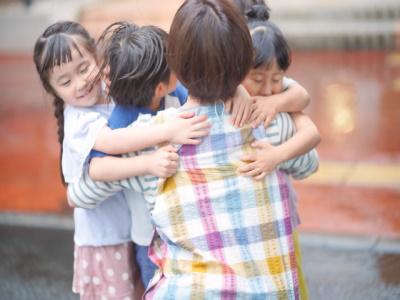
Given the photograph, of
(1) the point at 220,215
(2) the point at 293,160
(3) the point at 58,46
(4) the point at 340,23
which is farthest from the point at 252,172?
(4) the point at 340,23

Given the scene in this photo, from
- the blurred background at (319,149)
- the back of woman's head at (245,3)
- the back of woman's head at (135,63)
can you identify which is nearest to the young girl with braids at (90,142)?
the back of woman's head at (135,63)

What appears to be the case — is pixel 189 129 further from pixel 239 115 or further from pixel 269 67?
pixel 269 67

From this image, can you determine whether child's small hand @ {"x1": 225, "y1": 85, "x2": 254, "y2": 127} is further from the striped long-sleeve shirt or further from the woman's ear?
the woman's ear

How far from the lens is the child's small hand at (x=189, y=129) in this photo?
201cm

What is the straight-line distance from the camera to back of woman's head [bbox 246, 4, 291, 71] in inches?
89.5

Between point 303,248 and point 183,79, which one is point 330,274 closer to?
point 303,248

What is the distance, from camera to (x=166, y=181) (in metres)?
2.08

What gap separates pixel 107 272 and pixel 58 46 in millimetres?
771

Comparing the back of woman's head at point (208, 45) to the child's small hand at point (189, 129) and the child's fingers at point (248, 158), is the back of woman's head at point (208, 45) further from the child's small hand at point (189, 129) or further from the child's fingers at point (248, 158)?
the child's fingers at point (248, 158)

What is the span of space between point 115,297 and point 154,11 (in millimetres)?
8627

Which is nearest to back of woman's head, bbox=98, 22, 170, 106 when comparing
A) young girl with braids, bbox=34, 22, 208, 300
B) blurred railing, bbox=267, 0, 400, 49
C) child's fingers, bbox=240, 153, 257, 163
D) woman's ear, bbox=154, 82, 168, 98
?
woman's ear, bbox=154, 82, 168, 98

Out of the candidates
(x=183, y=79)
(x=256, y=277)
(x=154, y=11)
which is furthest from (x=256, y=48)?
(x=154, y=11)

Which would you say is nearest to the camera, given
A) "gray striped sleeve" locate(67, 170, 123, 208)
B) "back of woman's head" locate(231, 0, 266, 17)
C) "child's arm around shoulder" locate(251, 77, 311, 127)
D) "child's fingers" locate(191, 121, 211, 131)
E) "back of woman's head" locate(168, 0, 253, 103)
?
"back of woman's head" locate(168, 0, 253, 103)

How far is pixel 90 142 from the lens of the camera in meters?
2.22
